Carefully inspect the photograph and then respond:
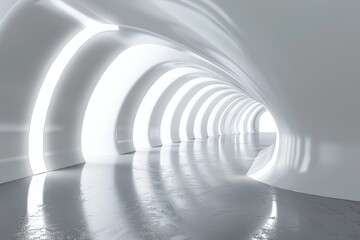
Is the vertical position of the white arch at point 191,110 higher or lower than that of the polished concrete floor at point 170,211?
higher

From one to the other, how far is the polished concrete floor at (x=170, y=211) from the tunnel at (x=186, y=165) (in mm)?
24

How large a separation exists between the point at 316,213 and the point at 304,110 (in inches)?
80.4

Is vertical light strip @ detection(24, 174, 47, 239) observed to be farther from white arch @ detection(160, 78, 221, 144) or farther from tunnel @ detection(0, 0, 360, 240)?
white arch @ detection(160, 78, 221, 144)

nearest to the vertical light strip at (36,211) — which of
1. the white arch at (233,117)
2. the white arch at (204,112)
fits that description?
the white arch at (204,112)

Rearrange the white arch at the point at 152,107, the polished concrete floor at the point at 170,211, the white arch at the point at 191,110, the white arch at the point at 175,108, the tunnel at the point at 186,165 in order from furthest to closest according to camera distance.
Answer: the white arch at the point at 191,110, the white arch at the point at 175,108, the white arch at the point at 152,107, the tunnel at the point at 186,165, the polished concrete floor at the point at 170,211

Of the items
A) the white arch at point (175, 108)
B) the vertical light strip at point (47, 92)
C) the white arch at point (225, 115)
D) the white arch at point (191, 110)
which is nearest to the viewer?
the vertical light strip at point (47, 92)

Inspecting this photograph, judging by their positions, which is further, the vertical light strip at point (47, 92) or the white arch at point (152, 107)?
the white arch at point (152, 107)

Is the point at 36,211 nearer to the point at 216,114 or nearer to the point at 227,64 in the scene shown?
the point at 227,64

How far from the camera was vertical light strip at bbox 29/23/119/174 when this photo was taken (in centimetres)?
1083

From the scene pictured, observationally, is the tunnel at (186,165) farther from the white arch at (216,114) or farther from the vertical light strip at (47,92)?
the white arch at (216,114)

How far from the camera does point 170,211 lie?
5359 mm

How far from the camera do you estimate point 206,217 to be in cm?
499

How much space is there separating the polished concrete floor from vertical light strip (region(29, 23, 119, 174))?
268cm

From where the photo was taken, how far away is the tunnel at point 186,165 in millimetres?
4594
